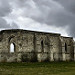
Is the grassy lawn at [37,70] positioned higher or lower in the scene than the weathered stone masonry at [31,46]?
lower

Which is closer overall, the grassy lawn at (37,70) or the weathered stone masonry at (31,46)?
the grassy lawn at (37,70)

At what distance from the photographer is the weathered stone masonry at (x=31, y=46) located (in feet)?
92.1

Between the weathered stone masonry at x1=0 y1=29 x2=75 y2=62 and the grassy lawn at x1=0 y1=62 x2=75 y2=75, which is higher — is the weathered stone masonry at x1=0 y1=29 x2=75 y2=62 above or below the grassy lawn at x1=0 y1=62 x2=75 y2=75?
above

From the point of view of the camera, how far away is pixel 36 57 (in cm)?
2911

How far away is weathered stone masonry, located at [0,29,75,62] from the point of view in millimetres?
28062

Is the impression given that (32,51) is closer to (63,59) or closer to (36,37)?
(36,37)

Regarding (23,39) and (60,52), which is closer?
(23,39)

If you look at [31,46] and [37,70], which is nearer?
[37,70]

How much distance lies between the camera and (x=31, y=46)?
1147 inches

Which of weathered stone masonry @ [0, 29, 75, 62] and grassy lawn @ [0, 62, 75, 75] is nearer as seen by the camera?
grassy lawn @ [0, 62, 75, 75]

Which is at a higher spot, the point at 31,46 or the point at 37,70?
the point at 31,46

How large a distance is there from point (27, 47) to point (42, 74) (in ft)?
45.8

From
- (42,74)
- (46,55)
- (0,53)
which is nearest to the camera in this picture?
(42,74)

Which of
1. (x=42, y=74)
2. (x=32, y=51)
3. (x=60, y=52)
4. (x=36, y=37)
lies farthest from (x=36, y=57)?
(x=42, y=74)
